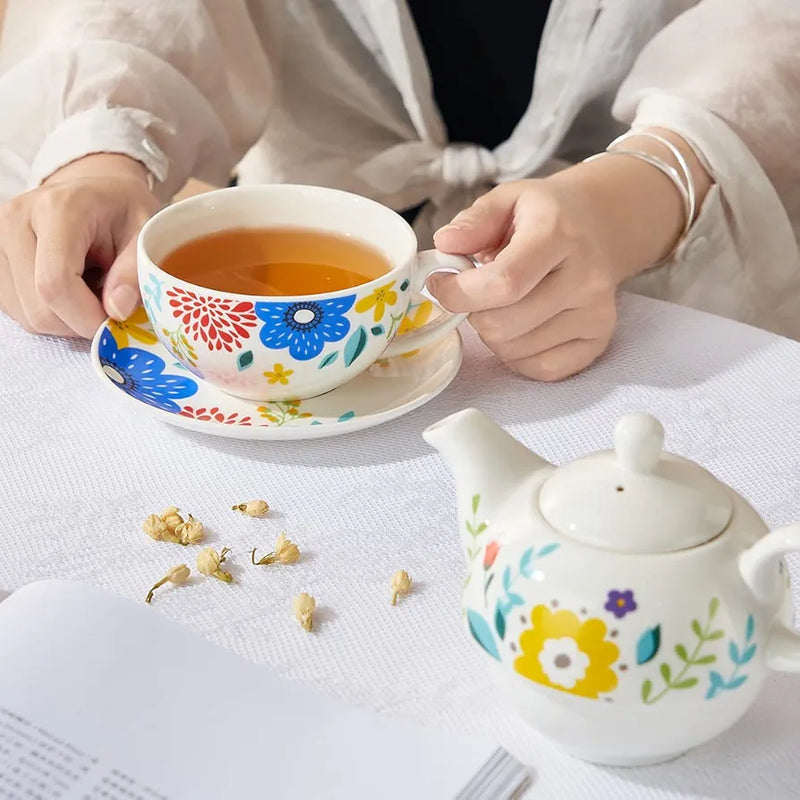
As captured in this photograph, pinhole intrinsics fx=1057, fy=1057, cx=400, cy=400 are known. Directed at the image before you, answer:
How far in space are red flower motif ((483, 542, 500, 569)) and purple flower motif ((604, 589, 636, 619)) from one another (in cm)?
5

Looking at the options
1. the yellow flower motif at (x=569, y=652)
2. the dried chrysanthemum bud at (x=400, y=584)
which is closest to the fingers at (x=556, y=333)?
the dried chrysanthemum bud at (x=400, y=584)

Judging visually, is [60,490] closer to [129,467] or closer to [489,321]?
[129,467]

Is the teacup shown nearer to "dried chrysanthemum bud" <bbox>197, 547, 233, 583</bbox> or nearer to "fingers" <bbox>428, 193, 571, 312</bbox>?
"fingers" <bbox>428, 193, 571, 312</bbox>

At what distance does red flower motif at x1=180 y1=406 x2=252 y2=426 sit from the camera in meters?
0.59

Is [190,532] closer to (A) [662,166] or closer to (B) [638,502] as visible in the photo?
(B) [638,502]

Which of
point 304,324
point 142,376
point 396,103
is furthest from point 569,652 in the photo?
point 396,103

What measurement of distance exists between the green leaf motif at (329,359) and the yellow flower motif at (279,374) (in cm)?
2

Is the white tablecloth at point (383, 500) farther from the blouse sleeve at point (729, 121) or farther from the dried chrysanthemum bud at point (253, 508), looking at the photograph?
the blouse sleeve at point (729, 121)

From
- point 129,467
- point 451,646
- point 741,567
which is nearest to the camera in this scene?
point 741,567

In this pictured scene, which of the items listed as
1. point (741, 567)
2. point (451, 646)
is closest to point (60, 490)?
point (451, 646)

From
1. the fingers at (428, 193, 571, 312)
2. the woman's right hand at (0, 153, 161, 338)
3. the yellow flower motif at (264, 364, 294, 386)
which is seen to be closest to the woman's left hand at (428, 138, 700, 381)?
the fingers at (428, 193, 571, 312)

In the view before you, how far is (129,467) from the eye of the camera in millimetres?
570

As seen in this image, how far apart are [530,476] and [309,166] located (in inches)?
29.9

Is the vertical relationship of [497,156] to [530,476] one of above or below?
below
